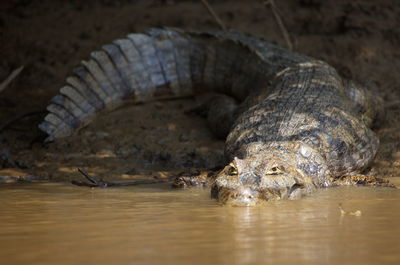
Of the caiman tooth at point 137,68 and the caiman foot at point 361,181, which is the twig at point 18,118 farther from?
the caiman foot at point 361,181

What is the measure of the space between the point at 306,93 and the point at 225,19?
3234mm

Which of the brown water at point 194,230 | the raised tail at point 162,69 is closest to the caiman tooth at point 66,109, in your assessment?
the raised tail at point 162,69

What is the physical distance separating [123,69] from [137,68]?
174 millimetres

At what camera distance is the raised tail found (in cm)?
666

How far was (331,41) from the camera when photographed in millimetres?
7902

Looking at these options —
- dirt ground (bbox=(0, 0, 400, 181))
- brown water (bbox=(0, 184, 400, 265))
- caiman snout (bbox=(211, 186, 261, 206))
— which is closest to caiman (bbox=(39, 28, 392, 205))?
caiman snout (bbox=(211, 186, 261, 206))

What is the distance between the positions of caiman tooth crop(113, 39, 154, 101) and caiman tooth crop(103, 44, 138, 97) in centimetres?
3

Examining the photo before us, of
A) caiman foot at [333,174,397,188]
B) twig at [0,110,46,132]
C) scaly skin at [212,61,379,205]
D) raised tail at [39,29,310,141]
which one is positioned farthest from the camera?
raised tail at [39,29,310,141]

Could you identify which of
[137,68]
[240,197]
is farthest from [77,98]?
[240,197]

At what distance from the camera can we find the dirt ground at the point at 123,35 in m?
5.75

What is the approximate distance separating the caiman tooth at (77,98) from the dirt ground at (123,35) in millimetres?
204

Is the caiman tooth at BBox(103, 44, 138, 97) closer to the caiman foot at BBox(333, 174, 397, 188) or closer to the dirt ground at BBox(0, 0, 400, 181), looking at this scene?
the dirt ground at BBox(0, 0, 400, 181)

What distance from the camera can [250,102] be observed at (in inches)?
239

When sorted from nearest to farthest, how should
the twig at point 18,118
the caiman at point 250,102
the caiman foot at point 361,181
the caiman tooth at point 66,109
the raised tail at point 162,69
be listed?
the caiman at point 250,102 → the caiman foot at point 361,181 → the twig at point 18,118 → the caiman tooth at point 66,109 → the raised tail at point 162,69
